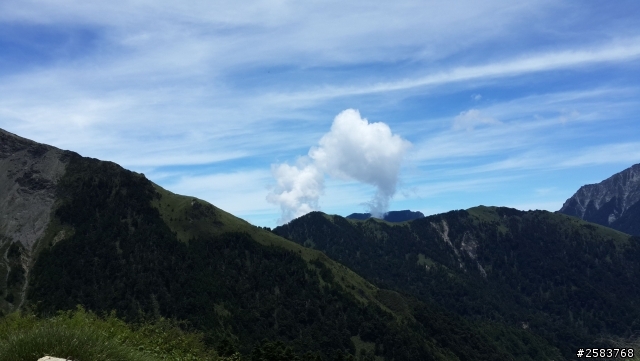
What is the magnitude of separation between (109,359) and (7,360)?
582 cm

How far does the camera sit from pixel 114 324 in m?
77.1

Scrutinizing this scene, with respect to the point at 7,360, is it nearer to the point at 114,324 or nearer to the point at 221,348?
the point at 114,324

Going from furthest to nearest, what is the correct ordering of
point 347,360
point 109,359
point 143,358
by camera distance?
point 347,360 → point 143,358 → point 109,359

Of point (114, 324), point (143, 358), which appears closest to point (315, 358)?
point (114, 324)

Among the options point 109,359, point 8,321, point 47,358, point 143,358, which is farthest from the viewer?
point 8,321

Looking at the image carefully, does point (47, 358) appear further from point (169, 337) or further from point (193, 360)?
point (169, 337)

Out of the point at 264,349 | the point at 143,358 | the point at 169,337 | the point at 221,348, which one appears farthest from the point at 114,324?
the point at 264,349

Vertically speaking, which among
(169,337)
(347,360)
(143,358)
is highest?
(143,358)

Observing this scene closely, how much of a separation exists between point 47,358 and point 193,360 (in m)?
36.9

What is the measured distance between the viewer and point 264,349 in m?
149

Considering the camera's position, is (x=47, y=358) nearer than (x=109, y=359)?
Yes

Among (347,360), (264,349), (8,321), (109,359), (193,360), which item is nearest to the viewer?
(109,359)

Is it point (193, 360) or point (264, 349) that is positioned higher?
point (193, 360)

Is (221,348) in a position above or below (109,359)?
below
